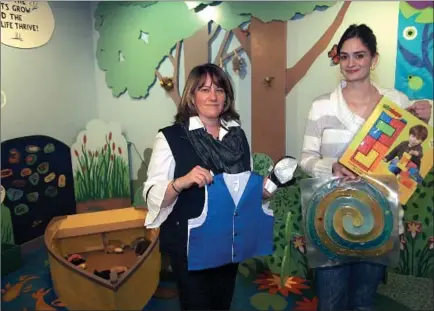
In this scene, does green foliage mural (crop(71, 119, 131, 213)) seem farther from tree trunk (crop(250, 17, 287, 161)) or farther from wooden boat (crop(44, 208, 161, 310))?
tree trunk (crop(250, 17, 287, 161))

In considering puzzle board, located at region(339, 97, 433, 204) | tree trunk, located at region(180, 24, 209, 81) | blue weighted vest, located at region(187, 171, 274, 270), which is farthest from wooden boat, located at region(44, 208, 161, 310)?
puzzle board, located at region(339, 97, 433, 204)

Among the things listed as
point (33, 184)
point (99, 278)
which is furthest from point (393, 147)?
point (33, 184)

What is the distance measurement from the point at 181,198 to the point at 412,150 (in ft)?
1.65

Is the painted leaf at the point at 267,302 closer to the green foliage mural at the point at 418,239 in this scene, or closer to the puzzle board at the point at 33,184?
the green foliage mural at the point at 418,239

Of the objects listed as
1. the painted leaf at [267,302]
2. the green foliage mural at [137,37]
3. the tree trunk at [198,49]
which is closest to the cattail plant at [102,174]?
the green foliage mural at [137,37]

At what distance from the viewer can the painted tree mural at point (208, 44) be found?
96cm

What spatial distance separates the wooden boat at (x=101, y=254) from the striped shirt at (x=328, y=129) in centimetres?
38

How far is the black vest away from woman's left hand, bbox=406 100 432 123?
364mm

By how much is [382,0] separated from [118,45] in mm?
578

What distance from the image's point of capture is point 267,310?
103 cm

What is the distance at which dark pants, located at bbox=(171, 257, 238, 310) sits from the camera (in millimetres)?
906

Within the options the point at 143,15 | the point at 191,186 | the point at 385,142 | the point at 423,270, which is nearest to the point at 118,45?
the point at 143,15

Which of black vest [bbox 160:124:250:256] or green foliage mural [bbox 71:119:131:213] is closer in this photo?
black vest [bbox 160:124:250:256]

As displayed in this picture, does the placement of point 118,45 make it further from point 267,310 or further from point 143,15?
point 267,310
